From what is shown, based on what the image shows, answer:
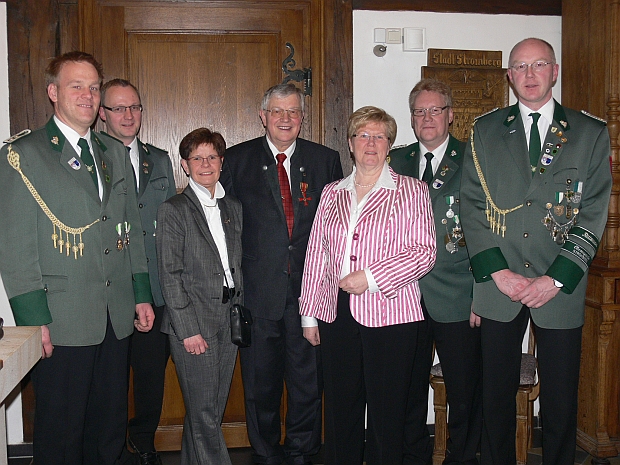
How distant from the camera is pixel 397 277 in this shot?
246 cm

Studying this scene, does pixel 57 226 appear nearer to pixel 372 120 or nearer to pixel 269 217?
pixel 269 217

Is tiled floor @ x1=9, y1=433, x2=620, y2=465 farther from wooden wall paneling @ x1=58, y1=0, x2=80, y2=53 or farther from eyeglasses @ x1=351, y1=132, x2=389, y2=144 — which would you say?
wooden wall paneling @ x1=58, y1=0, x2=80, y2=53

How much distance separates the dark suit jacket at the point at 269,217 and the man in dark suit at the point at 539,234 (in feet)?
2.54

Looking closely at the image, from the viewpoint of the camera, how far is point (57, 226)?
2367mm

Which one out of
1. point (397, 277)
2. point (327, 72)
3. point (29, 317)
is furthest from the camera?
point (327, 72)

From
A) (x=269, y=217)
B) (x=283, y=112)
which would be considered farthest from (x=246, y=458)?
(x=283, y=112)

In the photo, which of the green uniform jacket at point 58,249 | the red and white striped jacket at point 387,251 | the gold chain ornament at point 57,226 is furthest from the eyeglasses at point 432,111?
the gold chain ornament at point 57,226

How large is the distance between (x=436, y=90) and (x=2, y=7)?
2.19m

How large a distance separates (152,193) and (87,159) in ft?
2.07

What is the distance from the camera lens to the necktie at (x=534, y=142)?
257cm

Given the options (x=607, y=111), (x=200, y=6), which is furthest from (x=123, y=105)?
(x=607, y=111)

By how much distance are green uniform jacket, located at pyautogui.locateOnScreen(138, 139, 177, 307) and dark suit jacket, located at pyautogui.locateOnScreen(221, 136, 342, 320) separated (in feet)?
0.95

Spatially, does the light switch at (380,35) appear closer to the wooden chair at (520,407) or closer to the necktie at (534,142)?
the necktie at (534,142)

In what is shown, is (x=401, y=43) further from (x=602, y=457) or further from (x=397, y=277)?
(x=602, y=457)
